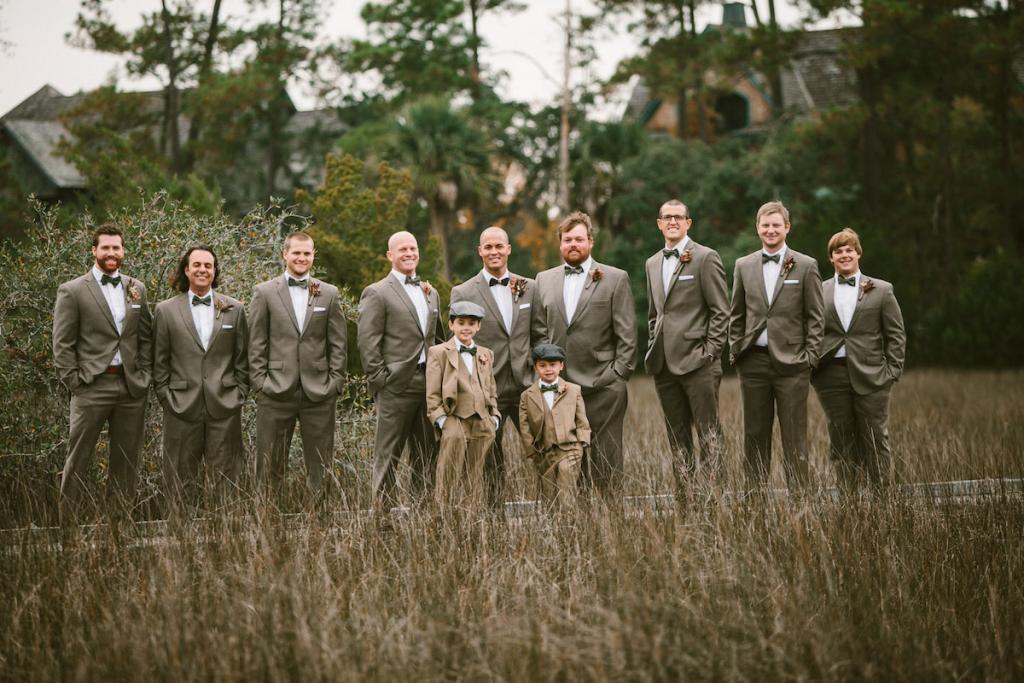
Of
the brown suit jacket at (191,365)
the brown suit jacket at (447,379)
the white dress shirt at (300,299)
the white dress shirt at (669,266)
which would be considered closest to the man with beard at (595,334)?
the white dress shirt at (669,266)

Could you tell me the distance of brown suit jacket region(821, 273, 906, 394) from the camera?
773 cm

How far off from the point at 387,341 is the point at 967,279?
2069 centimetres

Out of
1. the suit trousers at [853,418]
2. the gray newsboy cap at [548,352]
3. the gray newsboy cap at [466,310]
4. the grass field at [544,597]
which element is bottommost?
the grass field at [544,597]

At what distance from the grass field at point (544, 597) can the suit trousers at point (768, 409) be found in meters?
1.15

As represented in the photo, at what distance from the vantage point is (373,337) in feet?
23.6

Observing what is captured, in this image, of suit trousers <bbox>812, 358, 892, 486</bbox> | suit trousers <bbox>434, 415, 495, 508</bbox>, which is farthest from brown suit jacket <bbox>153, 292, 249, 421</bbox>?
suit trousers <bbox>812, 358, 892, 486</bbox>

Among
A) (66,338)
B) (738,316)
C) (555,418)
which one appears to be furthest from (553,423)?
(66,338)

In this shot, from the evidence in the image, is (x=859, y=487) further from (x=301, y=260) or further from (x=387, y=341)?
(x=301, y=260)

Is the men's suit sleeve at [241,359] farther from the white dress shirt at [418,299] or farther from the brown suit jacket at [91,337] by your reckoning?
the white dress shirt at [418,299]

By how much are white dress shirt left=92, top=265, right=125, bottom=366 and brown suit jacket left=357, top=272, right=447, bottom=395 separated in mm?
1627

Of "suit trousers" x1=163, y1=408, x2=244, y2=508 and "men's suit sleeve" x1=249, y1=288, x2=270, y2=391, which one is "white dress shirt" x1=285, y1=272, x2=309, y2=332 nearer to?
"men's suit sleeve" x1=249, y1=288, x2=270, y2=391

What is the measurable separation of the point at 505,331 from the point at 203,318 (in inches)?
82.4

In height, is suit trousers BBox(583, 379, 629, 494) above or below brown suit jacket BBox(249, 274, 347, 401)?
below

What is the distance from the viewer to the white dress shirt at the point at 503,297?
290 inches
